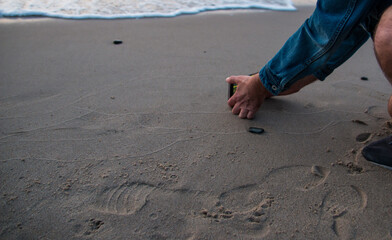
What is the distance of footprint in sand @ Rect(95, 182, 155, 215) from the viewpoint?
1.29 meters

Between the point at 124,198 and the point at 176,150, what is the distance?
1.26ft

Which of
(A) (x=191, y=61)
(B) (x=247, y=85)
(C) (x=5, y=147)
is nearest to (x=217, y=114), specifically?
(B) (x=247, y=85)

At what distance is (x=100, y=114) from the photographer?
1.93 m

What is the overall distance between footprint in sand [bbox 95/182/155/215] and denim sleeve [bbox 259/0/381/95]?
877 millimetres

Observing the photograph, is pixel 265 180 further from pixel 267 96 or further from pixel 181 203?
pixel 267 96

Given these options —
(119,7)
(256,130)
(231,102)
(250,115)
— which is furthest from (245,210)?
(119,7)

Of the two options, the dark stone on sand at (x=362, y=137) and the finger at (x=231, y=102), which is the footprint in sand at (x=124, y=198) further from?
the dark stone on sand at (x=362, y=137)

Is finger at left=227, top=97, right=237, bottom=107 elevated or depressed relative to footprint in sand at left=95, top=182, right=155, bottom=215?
elevated

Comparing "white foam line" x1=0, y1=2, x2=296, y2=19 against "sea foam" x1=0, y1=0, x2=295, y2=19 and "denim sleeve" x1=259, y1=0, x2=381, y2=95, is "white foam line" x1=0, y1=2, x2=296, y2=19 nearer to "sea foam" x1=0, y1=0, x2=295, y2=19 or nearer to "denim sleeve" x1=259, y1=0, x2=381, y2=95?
"sea foam" x1=0, y1=0, x2=295, y2=19

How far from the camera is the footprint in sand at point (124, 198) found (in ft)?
4.23

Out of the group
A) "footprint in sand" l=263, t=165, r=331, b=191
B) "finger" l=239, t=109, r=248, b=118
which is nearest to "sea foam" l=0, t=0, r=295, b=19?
"finger" l=239, t=109, r=248, b=118

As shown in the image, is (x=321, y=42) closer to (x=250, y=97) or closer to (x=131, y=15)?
(x=250, y=97)

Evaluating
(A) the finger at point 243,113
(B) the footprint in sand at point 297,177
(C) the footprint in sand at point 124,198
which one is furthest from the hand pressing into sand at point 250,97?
(C) the footprint in sand at point 124,198

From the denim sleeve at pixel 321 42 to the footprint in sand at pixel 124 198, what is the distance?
2.88 ft
